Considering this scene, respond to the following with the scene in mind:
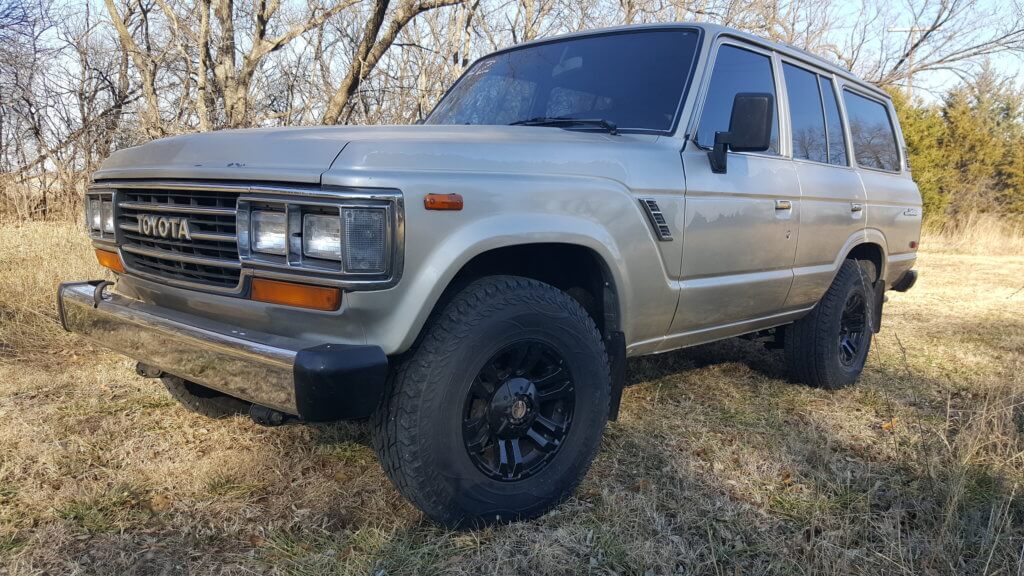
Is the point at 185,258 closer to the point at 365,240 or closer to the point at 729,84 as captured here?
the point at 365,240

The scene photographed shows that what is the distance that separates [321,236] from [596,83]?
1743 millimetres

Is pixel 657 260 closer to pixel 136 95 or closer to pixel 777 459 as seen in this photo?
pixel 777 459

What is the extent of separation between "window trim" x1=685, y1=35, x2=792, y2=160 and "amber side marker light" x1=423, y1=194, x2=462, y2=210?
1313mm

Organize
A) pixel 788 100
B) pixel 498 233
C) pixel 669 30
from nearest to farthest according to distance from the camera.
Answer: pixel 498 233
pixel 669 30
pixel 788 100

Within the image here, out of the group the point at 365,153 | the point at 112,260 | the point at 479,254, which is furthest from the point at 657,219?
the point at 112,260

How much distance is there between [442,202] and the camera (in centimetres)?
201

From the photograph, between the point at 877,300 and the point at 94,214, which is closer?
the point at 94,214

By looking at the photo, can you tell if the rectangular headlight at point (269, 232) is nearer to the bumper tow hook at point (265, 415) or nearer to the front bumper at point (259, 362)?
the front bumper at point (259, 362)

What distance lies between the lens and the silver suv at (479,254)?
1940mm

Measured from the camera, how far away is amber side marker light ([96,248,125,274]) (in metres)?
2.56

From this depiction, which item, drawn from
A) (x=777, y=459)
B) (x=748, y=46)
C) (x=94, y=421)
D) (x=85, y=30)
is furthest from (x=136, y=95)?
(x=777, y=459)

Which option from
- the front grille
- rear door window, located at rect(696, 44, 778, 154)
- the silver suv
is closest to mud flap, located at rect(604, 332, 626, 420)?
the silver suv

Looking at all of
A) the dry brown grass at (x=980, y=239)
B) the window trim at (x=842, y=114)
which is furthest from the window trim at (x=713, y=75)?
the dry brown grass at (x=980, y=239)

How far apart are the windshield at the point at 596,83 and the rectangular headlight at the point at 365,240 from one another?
4.77ft
